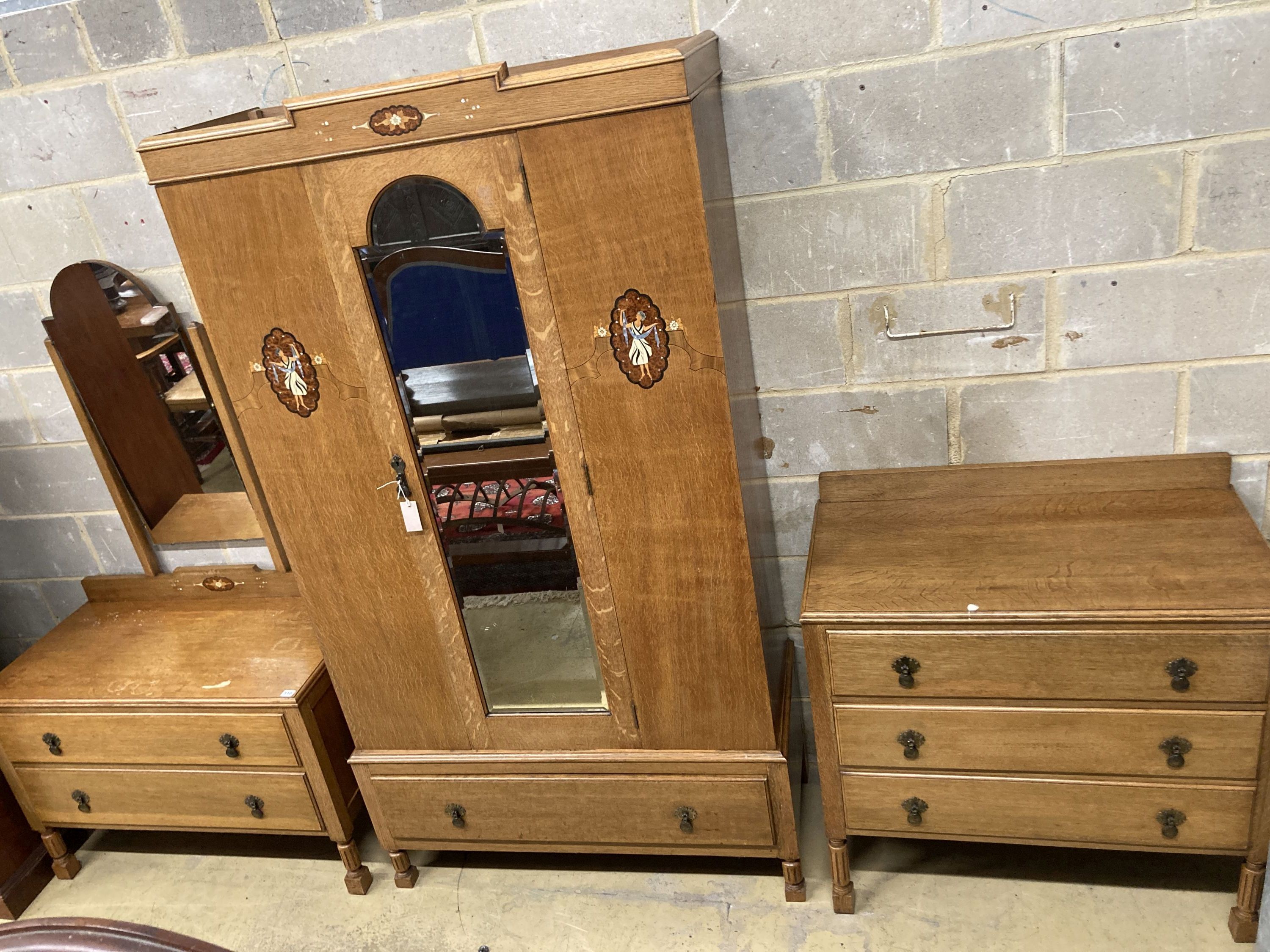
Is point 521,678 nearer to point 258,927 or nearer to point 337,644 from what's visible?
point 337,644

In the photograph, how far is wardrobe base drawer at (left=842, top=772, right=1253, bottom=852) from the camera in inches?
71.4

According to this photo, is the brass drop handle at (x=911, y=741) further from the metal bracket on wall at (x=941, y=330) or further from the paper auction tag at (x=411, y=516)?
the paper auction tag at (x=411, y=516)

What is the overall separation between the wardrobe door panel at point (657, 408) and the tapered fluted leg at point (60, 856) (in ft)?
5.32

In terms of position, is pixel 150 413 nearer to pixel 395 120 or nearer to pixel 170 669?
pixel 170 669

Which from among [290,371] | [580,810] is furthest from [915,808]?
[290,371]

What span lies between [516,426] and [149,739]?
4.16 ft

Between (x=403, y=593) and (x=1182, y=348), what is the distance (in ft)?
5.27

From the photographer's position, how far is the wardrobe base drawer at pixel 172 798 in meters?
2.33

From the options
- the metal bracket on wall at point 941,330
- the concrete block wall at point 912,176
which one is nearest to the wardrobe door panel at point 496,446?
the concrete block wall at point 912,176

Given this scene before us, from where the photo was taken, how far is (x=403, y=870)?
237 cm

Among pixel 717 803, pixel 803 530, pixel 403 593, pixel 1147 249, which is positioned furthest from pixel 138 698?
pixel 1147 249

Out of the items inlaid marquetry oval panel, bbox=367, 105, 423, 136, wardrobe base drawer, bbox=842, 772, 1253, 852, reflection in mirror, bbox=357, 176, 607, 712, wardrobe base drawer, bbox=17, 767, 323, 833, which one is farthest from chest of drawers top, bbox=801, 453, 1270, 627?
wardrobe base drawer, bbox=17, 767, 323, 833

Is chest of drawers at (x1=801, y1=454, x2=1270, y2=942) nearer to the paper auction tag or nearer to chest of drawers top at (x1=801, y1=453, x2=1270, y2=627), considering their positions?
chest of drawers top at (x1=801, y1=453, x2=1270, y2=627)

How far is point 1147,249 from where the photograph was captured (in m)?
1.86
